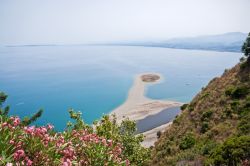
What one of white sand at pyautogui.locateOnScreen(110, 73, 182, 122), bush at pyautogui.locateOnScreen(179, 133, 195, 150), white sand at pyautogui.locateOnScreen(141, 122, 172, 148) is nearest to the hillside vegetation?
bush at pyautogui.locateOnScreen(179, 133, 195, 150)

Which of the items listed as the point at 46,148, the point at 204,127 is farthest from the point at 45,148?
the point at 204,127

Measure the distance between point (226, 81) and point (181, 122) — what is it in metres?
10.5

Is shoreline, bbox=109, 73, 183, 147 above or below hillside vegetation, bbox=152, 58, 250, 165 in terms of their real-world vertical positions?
below

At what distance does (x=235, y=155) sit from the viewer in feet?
64.3

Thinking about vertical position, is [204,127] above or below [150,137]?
above

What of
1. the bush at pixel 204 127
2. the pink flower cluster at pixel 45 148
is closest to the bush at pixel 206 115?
the bush at pixel 204 127

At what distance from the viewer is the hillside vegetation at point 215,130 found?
68.6 ft

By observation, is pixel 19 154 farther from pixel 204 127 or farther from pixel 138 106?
pixel 138 106

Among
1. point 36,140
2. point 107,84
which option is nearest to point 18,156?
point 36,140

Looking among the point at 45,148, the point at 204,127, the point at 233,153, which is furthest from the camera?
the point at 204,127

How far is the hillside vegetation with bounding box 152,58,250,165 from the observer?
2092 cm

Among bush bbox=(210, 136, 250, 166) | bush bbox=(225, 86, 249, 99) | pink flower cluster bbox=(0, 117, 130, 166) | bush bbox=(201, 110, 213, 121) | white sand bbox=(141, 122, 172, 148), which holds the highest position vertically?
pink flower cluster bbox=(0, 117, 130, 166)

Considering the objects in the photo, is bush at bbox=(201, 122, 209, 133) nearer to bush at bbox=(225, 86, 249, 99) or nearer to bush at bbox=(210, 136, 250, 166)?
bush at bbox=(225, 86, 249, 99)

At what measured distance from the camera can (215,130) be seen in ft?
103
